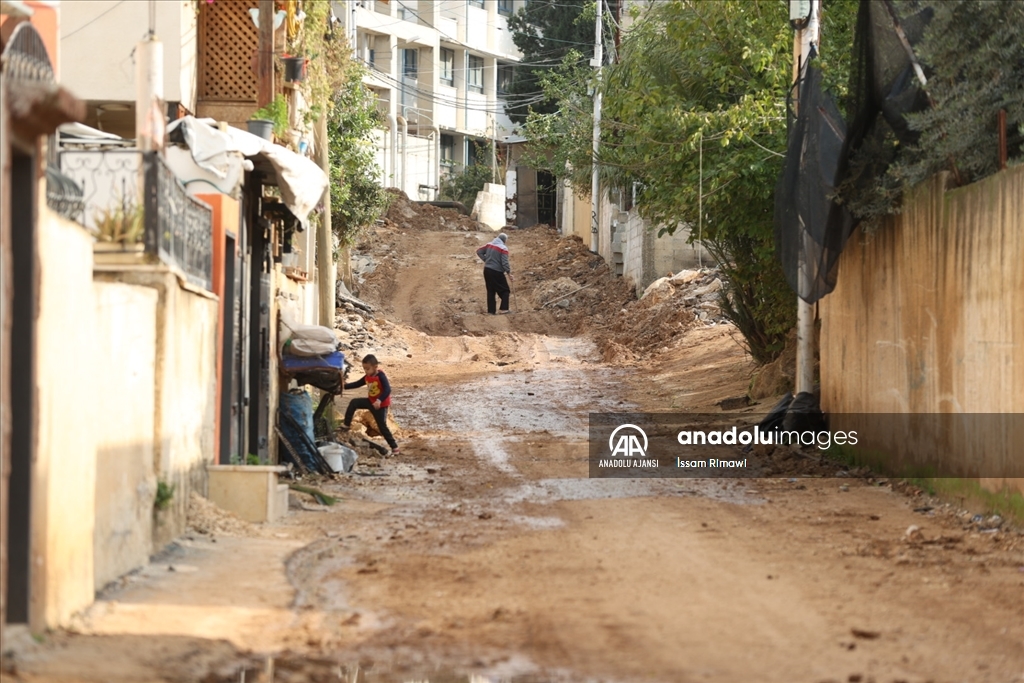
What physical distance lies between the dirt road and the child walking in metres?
0.47

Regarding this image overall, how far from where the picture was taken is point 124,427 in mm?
7535

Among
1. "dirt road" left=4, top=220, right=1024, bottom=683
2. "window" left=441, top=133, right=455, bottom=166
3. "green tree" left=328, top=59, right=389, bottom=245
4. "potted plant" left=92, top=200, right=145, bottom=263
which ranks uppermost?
"window" left=441, top=133, right=455, bottom=166

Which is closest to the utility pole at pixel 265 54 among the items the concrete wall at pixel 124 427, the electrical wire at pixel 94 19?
the electrical wire at pixel 94 19

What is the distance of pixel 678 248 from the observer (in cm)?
2986

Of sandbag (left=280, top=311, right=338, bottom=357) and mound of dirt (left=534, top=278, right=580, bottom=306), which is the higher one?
mound of dirt (left=534, top=278, right=580, bottom=306)

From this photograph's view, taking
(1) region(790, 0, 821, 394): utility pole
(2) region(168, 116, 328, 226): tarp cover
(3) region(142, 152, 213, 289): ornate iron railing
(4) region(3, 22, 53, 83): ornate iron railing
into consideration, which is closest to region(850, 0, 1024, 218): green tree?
(1) region(790, 0, 821, 394): utility pole

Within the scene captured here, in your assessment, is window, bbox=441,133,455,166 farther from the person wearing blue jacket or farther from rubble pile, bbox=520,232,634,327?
the person wearing blue jacket

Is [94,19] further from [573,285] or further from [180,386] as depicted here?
[573,285]

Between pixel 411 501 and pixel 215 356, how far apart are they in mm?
2367

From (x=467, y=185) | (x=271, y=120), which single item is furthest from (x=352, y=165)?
(x=467, y=185)

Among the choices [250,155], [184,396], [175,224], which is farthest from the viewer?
[250,155]

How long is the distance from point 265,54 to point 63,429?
8.43m

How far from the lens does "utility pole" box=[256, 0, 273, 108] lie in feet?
45.1

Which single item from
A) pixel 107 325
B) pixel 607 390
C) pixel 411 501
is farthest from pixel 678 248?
pixel 107 325
